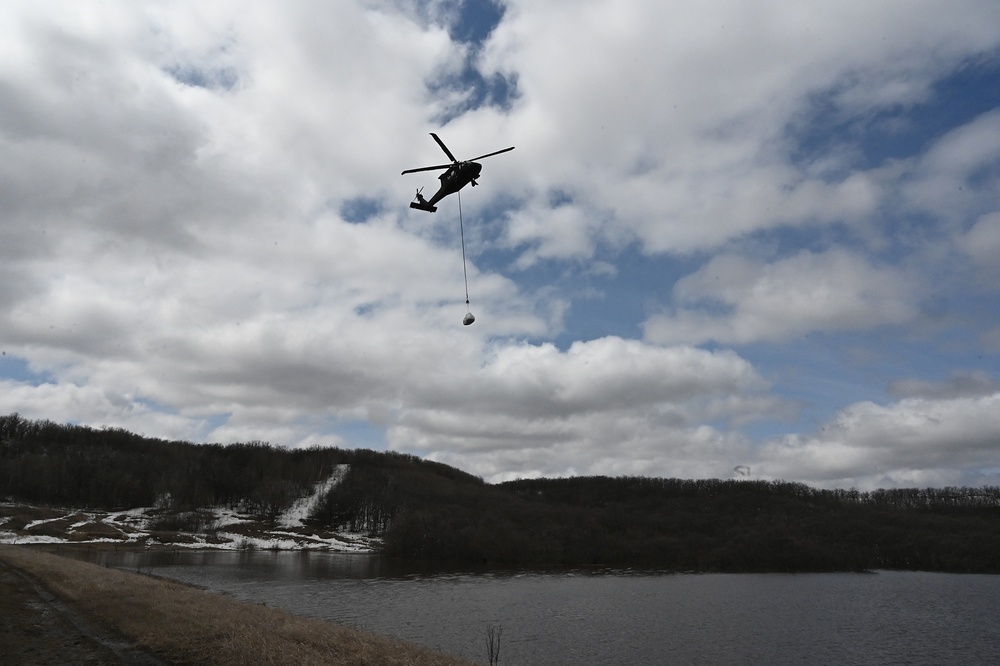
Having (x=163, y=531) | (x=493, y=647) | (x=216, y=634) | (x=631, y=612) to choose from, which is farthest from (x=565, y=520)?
(x=216, y=634)

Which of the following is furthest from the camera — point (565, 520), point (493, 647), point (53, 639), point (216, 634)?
point (565, 520)

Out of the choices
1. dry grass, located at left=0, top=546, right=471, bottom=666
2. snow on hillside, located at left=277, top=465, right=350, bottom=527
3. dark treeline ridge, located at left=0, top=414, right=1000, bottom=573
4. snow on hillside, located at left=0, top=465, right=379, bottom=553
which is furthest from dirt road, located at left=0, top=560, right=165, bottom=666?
snow on hillside, located at left=277, top=465, right=350, bottom=527

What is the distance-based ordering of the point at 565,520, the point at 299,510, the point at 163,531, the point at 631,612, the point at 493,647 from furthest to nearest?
1. the point at 299,510
2. the point at 565,520
3. the point at 163,531
4. the point at 631,612
5. the point at 493,647

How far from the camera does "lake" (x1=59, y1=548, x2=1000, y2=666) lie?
1439 inches

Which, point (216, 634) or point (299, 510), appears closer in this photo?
point (216, 634)

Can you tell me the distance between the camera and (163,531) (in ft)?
412

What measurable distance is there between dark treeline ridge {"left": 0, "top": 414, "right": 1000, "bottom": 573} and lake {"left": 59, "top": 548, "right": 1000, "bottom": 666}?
106 ft

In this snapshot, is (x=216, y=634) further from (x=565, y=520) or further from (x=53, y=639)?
(x=565, y=520)

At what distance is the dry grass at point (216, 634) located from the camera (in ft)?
52.9

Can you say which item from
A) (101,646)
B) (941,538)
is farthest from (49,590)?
(941,538)

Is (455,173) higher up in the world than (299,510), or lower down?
higher up

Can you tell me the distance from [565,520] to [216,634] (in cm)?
13820

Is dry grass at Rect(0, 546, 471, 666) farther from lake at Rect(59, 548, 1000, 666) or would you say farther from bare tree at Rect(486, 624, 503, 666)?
lake at Rect(59, 548, 1000, 666)

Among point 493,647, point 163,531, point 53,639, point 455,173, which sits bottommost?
point 163,531
